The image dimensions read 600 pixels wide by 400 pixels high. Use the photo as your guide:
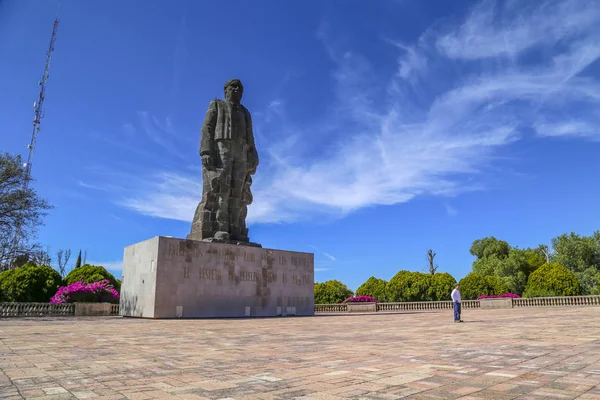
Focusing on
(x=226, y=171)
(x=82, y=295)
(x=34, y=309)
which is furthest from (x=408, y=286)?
(x=34, y=309)

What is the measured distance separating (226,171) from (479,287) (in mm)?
30097

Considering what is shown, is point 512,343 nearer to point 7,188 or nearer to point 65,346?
point 65,346

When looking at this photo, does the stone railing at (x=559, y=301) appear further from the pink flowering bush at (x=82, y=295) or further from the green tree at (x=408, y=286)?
the pink flowering bush at (x=82, y=295)

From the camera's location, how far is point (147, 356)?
6777 mm

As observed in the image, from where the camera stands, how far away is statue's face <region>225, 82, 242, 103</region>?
23.6 metres

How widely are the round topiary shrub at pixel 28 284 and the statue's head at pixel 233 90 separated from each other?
23.8m

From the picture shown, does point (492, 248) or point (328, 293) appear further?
point (492, 248)

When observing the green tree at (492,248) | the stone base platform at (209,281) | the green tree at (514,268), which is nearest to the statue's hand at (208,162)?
the stone base platform at (209,281)

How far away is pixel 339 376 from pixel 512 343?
4.94 metres

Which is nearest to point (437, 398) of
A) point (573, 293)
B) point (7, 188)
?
point (7, 188)

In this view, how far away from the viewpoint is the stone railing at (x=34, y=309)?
68.7 feet

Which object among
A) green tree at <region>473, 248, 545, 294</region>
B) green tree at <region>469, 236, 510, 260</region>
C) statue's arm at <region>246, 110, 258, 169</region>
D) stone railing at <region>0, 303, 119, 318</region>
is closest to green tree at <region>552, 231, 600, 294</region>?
green tree at <region>473, 248, 545, 294</region>

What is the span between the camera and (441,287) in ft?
145

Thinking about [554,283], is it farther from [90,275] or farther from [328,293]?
[90,275]
